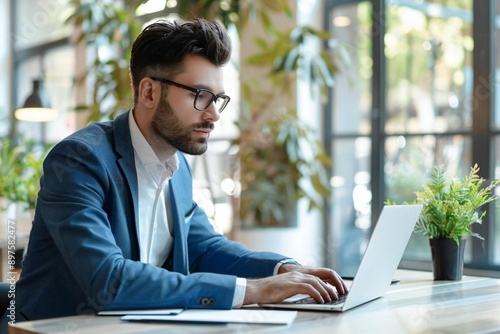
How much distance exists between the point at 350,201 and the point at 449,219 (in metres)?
3.36

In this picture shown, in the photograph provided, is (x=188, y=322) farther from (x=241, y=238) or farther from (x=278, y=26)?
(x=278, y=26)

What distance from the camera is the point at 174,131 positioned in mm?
2158

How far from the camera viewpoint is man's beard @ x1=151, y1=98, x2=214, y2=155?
215 cm

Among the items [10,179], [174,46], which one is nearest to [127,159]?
[174,46]

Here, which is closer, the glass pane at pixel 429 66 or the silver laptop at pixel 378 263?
the silver laptop at pixel 378 263

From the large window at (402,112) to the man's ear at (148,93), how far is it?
9.47 ft

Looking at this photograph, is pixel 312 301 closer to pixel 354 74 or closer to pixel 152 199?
pixel 152 199

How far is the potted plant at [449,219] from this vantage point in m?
2.40

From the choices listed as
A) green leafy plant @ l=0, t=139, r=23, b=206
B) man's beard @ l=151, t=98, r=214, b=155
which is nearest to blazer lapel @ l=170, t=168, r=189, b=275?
man's beard @ l=151, t=98, r=214, b=155

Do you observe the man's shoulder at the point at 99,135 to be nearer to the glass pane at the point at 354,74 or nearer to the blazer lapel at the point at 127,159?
the blazer lapel at the point at 127,159

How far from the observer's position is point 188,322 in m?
1.62

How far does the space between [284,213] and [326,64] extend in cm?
115

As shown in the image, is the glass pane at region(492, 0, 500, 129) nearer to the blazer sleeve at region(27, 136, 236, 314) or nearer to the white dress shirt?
the white dress shirt

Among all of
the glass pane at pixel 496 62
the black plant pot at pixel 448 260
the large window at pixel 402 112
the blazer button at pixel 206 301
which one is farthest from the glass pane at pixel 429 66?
the blazer button at pixel 206 301
